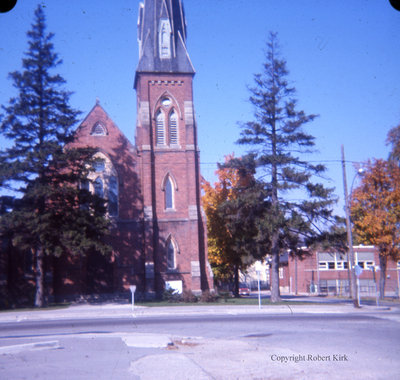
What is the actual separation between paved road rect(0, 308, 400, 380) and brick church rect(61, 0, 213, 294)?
16.8 meters

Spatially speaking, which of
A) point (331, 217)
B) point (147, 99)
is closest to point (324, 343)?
point (331, 217)

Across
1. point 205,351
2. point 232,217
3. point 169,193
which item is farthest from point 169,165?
point 205,351

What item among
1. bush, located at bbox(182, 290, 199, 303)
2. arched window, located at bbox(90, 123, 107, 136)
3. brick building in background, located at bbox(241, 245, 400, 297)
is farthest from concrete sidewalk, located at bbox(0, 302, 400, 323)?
brick building in background, located at bbox(241, 245, 400, 297)

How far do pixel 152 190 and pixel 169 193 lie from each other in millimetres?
1399

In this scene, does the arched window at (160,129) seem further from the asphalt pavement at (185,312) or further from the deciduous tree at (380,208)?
the deciduous tree at (380,208)

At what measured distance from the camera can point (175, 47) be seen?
39.0 metres

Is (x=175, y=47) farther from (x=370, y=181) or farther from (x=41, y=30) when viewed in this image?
(x=370, y=181)

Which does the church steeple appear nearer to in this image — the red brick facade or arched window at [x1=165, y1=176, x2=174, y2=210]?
arched window at [x1=165, y1=176, x2=174, y2=210]

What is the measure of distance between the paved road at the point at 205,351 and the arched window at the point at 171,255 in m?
17.5

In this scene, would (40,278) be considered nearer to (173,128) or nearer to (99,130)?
(99,130)

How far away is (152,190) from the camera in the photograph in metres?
35.1

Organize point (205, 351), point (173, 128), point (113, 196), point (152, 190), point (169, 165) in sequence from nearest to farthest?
point (205, 351)
point (152, 190)
point (113, 196)
point (169, 165)
point (173, 128)

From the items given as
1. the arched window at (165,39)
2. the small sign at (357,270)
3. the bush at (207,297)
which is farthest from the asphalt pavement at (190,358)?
the arched window at (165,39)

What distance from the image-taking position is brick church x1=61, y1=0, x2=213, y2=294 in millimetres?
33781
